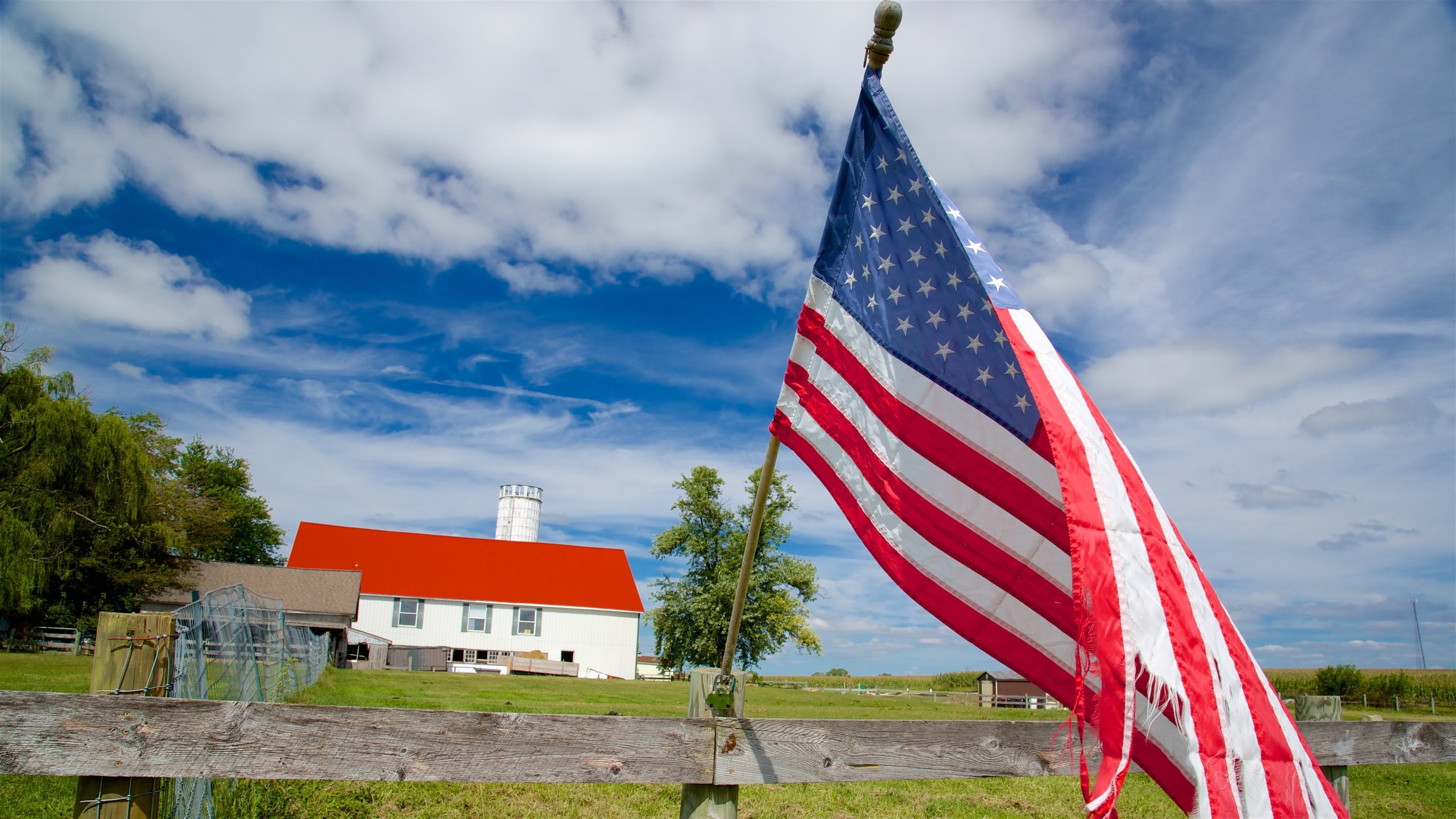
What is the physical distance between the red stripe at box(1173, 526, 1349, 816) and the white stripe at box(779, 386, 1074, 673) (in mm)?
566

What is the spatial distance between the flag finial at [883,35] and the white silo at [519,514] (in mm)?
56707

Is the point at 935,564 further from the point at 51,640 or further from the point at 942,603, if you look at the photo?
the point at 51,640

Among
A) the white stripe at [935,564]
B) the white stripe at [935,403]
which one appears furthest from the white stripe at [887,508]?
the white stripe at [935,403]

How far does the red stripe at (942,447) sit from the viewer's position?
10.9 ft

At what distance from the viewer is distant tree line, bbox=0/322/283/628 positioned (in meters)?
31.1

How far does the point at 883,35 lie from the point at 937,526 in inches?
76.1

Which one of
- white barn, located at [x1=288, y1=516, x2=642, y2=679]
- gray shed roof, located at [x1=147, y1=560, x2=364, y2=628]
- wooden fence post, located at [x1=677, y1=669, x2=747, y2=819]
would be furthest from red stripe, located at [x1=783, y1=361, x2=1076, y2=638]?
white barn, located at [x1=288, y1=516, x2=642, y2=679]

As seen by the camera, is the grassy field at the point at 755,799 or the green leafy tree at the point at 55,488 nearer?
the grassy field at the point at 755,799

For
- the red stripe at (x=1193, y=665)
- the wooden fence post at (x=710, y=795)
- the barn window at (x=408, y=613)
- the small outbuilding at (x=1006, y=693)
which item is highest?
the red stripe at (x=1193, y=665)

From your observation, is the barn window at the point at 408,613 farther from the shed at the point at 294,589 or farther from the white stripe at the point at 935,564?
the white stripe at the point at 935,564

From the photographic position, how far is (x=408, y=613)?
45656 mm

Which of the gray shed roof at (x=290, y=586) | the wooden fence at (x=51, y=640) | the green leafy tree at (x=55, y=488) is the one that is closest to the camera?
the green leafy tree at (x=55, y=488)

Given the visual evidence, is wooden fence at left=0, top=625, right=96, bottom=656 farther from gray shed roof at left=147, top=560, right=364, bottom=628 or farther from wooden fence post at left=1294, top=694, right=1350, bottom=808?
wooden fence post at left=1294, top=694, right=1350, bottom=808

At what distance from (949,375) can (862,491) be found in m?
0.68
